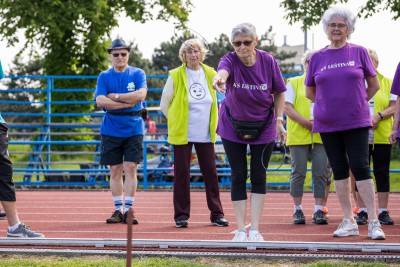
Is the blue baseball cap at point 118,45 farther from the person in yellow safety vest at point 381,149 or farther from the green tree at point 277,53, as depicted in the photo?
the green tree at point 277,53

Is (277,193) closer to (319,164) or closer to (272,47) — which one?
(319,164)

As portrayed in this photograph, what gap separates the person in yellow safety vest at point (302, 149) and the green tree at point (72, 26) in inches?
762

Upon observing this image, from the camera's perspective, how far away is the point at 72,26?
3088 cm

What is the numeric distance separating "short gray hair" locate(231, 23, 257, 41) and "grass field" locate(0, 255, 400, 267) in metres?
1.92

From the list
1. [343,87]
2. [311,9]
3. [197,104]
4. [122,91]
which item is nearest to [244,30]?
[343,87]

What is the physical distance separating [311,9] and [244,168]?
58.4 ft

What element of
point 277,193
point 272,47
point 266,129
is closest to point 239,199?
point 266,129

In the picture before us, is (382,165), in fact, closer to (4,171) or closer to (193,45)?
(193,45)

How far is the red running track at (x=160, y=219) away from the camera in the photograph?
29.1 ft

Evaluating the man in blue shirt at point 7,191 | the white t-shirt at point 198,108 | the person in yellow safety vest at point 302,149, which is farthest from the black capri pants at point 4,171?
the person in yellow safety vest at point 302,149

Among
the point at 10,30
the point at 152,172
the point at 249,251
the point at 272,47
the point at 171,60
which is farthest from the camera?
the point at 171,60

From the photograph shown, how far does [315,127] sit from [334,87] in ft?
1.47

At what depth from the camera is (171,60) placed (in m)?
88.5

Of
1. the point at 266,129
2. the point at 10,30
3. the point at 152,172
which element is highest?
the point at 10,30
